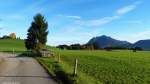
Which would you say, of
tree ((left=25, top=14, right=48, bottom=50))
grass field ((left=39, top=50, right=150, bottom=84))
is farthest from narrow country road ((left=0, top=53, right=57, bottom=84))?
tree ((left=25, top=14, right=48, bottom=50))

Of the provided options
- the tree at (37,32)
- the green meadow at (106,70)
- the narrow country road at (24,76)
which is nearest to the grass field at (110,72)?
the green meadow at (106,70)

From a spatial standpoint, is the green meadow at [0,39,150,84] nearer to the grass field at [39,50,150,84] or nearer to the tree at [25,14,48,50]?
the grass field at [39,50,150,84]

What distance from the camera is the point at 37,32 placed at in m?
96.6

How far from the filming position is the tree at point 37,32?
→ 316 ft

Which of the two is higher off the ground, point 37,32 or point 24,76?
point 37,32

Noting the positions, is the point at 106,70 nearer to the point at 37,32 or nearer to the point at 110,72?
the point at 110,72

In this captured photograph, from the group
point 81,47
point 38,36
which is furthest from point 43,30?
point 81,47

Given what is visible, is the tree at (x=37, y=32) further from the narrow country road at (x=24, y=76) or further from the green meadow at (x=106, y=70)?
the narrow country road at (x=24, y=76)

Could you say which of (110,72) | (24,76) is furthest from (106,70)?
(24,76)

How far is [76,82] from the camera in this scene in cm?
1706

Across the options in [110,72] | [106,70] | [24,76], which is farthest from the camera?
[106,70]

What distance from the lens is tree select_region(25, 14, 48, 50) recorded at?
96.4 metres

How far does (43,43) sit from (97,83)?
79.5 m

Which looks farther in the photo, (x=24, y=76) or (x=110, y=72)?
(x=110, y=72)
